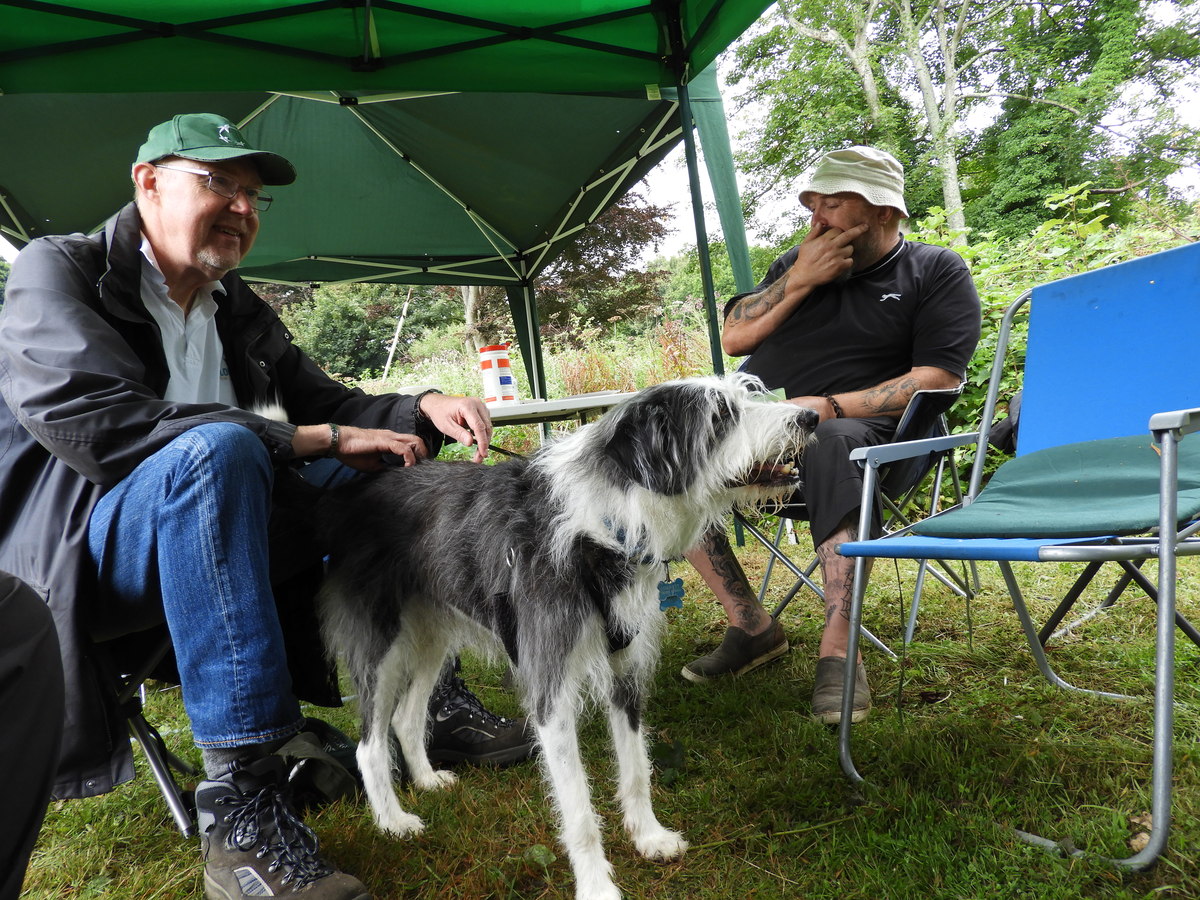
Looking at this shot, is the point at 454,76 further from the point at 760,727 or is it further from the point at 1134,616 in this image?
the point at 1134,616

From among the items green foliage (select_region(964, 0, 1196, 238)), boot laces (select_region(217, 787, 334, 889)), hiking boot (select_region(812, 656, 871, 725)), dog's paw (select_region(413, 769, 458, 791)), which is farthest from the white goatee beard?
green foliage (select_region(964, 0, 1196, 238))

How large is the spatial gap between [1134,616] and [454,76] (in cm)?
407

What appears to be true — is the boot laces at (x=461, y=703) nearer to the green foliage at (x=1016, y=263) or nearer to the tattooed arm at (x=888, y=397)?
the tattooed arm at (x=888, y=397)

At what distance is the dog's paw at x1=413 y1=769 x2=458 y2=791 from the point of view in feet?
7.66

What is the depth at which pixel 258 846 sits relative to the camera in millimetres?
1624

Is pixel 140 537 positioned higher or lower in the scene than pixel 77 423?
lower

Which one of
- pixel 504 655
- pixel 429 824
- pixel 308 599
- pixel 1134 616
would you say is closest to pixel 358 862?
pixel 429 824

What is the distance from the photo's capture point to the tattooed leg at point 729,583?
118 inches

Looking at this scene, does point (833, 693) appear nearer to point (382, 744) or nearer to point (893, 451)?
point (893, 451)

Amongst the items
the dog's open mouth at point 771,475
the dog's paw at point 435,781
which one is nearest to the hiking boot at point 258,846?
the dog's paw at point 435,781

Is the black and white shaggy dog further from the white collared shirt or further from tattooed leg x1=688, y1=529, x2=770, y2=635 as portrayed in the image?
tattooed leg x1=688, y1=529, x2=770, y2=635

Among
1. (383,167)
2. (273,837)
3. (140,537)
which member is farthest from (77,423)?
(383,167)

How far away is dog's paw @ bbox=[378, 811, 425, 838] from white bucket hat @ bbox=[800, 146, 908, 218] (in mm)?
2582

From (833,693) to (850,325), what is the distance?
1390 mm
